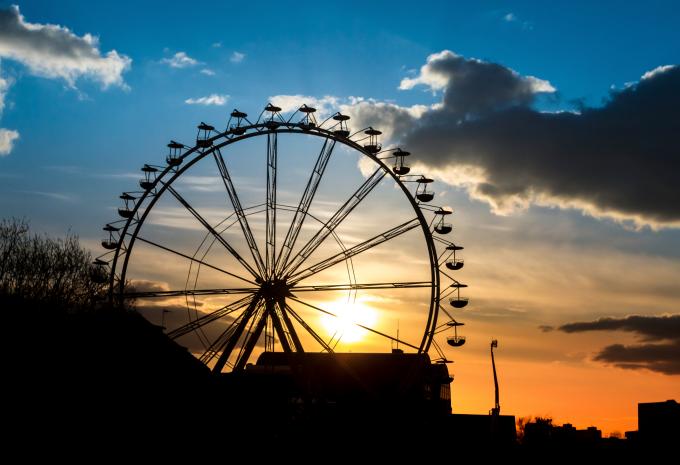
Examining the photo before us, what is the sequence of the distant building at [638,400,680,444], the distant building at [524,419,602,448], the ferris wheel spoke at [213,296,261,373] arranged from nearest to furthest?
the ferris wheel spoke at [213,296,261,373], the distant building at [638,400,680,444], the distant building at [524,419,602,448]

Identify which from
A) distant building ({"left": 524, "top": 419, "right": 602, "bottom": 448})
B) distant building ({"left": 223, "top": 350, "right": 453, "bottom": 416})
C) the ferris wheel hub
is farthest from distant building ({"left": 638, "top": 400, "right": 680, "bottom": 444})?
the ferris wheel hub

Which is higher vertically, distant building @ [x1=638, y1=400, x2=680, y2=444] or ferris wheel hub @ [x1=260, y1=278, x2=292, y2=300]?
ferris wheel hub @ [x1=260, y1=278, x2=292, y2=300]

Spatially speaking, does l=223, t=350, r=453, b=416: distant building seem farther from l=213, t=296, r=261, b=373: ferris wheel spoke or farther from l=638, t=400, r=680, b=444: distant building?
l=638, t=400, r=680, b=444: distant building

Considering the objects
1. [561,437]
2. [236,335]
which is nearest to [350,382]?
[561,437]

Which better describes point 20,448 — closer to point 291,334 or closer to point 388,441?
point 291,334

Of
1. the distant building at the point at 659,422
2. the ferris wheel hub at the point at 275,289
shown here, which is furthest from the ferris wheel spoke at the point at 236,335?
the distant building at the point at 659,422

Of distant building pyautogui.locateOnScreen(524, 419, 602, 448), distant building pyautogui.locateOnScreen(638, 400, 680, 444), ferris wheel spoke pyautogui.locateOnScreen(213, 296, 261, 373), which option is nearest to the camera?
ferris wheel spoke pyautogui.locateOnScreen(213, 296, 261, 373)

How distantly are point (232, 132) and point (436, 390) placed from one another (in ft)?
→ 183

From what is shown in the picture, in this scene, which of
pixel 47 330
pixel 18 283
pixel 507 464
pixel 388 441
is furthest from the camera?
pixel 507 464

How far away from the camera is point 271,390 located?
51.1 meters

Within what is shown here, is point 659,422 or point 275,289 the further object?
point 659,422

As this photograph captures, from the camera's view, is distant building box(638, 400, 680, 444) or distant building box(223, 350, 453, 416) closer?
distant building box(223, 350, 453, 416)

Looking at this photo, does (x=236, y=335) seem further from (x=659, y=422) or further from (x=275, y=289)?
(x=659, y=422)

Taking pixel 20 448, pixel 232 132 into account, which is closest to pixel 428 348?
pixel 232 132
